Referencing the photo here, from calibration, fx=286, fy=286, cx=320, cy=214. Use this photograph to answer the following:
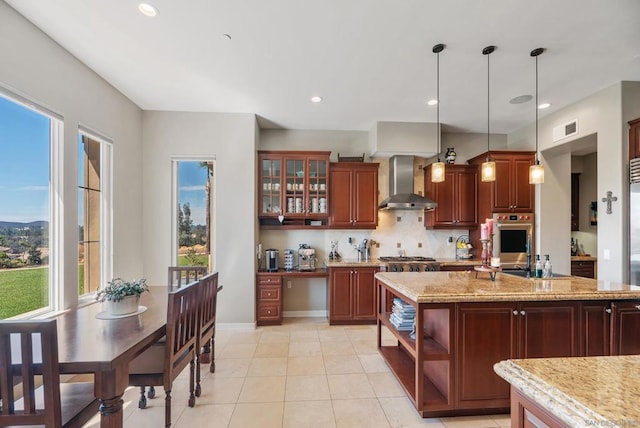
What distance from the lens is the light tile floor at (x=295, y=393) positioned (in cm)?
219

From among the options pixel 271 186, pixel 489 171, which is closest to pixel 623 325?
pixel 489 171

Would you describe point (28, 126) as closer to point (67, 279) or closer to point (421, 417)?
point (67, 279)

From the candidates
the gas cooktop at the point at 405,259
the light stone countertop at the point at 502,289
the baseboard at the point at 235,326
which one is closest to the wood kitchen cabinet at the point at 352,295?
the gas cooktop at the point at 405,259

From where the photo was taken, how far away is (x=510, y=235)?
441 centimetres

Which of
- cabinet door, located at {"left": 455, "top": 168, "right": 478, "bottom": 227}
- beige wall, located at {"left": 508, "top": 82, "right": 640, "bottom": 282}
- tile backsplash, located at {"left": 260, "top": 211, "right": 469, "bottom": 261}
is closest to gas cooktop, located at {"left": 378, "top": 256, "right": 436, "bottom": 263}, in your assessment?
tile backsplash, located at {"left": 260, "top": 211, "right": 469, "bottom": 261}

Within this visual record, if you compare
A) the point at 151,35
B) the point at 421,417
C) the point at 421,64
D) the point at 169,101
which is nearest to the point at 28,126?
the point at 151,35

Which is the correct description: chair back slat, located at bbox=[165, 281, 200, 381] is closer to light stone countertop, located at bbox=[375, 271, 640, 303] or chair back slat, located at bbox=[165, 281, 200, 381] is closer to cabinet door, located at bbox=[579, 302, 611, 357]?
light stone countertop, located at bbox=[375, 271, 640, 303]

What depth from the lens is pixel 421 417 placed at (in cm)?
222

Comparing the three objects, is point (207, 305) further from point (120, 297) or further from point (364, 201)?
point (364, 201)

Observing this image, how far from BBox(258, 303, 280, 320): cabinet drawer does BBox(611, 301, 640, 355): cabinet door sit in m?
3.62

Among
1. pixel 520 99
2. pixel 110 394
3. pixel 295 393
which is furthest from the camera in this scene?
pixel 520 99

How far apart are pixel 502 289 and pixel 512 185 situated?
9.19 ft

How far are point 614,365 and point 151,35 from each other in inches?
143

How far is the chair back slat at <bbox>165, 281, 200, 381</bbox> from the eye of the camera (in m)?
2.01
